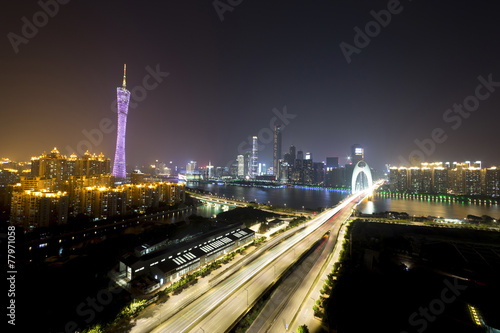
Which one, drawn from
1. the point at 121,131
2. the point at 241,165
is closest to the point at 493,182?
the point at 121,131

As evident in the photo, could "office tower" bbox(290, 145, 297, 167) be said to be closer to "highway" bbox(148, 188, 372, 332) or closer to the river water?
the river water

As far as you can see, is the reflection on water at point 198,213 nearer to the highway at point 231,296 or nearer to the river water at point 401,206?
the river water at point 401,206

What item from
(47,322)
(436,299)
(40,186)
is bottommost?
(47,322)

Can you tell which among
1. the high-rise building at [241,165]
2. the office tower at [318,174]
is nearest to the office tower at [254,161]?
the high-rise building at [241,165]

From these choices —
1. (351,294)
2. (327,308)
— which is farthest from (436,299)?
(327,308)

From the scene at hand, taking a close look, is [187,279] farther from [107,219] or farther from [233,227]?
[107,219]

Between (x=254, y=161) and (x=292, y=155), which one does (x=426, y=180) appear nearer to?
(x=292, y=155)

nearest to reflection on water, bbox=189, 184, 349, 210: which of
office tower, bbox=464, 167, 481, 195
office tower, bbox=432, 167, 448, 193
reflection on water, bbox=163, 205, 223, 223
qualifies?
reflection on water, bbox=163, 205, 223, 223
